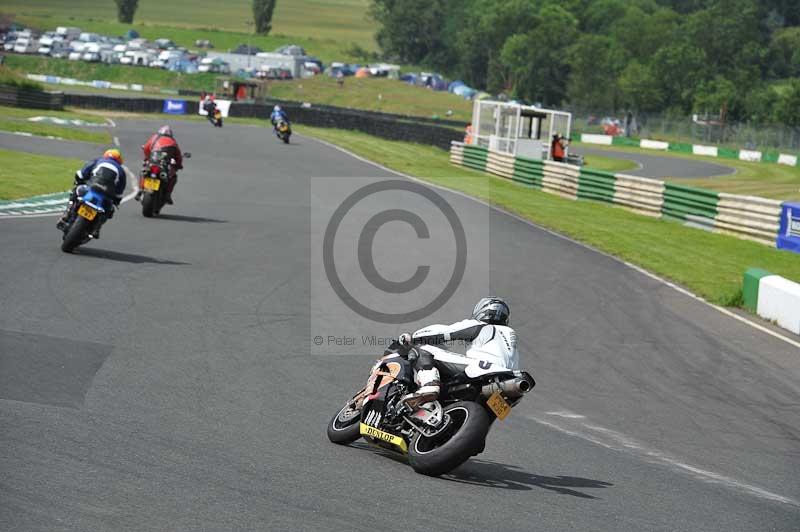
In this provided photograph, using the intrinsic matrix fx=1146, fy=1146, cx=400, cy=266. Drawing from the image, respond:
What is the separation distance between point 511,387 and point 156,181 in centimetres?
1550

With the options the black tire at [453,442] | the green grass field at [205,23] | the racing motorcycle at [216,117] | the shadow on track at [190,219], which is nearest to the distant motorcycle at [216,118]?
the racing motorcycle at [216,117]

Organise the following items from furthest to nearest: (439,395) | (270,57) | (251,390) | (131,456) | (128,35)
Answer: (128,35) → (270,57) → (251,390) → (439,395) → (131,456)

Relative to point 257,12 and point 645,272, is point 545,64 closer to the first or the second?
point 257,12

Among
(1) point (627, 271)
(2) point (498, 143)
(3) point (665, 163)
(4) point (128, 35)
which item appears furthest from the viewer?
(4) point (128, 35)

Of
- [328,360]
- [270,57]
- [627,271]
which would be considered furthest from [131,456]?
[270,57]

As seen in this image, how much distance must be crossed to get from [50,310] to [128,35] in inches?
5655

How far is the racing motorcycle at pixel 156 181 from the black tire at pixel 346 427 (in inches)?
550

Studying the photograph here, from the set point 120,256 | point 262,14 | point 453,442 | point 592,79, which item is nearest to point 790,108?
point 592,79

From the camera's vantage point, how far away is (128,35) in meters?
149

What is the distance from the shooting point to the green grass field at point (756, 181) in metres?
44.5

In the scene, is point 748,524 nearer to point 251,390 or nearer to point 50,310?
point 251,390

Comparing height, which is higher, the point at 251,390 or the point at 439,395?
the point at 439,395

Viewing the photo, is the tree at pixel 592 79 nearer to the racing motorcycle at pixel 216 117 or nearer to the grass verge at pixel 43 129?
the racing motorcycle at pixel 216 117

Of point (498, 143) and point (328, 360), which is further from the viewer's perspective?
point (498, 143)
